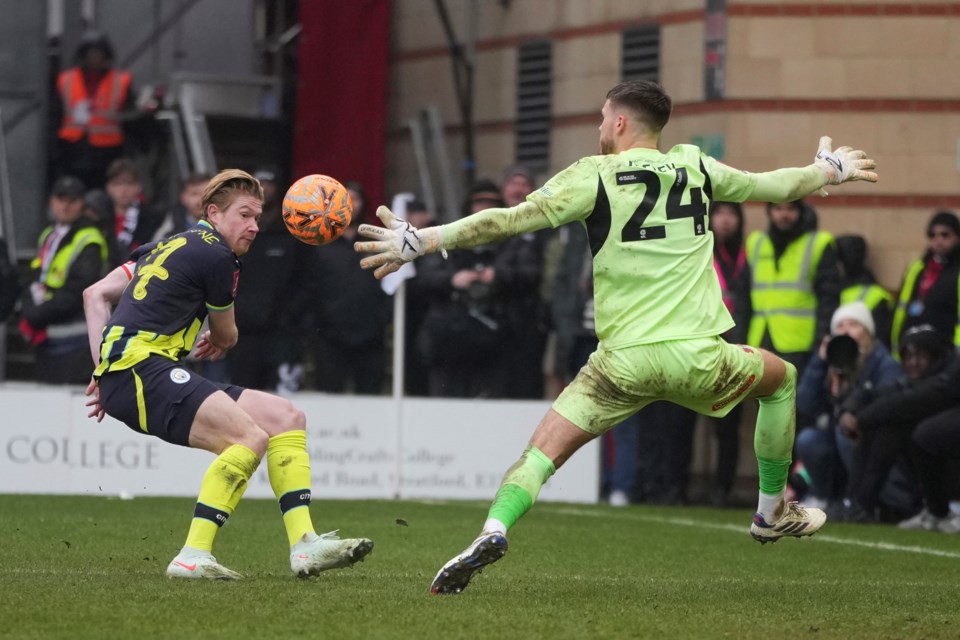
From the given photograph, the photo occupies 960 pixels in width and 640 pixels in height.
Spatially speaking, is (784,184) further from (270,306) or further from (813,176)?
(270,306)

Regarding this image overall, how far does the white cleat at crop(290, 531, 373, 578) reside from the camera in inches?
319

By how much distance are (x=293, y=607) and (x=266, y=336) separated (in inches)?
316

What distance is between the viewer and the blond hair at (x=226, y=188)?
8.50 meters

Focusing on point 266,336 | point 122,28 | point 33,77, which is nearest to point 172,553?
point 266,336

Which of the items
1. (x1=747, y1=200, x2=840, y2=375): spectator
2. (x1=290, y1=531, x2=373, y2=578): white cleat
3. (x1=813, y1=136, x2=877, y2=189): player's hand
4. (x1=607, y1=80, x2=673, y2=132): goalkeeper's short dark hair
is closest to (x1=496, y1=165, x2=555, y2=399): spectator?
(x1=747, y1=200, x2=840, y2=375): spectator

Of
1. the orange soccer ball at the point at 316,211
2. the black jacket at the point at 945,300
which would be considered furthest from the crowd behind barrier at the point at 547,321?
the orange soccer ball at the point at 316,211

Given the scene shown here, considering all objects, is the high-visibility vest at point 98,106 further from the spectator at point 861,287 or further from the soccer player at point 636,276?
the soccer player at point 636,276

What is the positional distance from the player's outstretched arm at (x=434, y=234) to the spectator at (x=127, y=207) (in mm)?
8114

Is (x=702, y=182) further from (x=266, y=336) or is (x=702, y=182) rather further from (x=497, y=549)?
(x=266, y=336)

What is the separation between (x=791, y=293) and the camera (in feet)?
47.4

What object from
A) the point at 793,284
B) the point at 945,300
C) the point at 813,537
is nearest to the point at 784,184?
the point at 813,537

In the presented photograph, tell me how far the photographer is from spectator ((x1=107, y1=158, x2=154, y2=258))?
569 centimetres

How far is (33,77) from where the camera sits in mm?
19453

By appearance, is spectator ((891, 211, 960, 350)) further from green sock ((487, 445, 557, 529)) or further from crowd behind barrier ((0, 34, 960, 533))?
green sock ((487, 445, 557, 529))
